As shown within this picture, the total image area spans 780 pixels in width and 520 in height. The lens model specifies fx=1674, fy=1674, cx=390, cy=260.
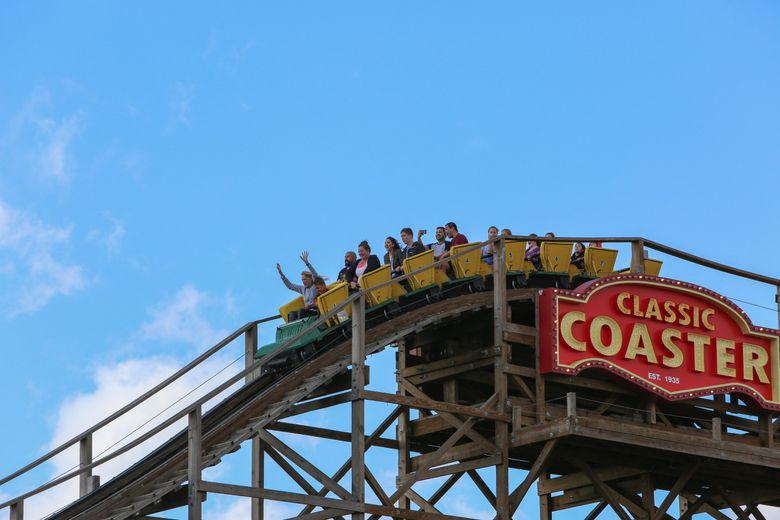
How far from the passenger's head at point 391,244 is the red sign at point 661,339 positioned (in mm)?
2983

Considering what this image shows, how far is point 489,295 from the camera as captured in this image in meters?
30.9

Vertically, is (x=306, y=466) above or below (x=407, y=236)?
below

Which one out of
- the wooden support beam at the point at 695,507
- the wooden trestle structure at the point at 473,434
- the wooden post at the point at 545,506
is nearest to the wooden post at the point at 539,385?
the wooden trestle structure at the point at 473,434

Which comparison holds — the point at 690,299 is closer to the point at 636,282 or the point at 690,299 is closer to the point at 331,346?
the point at 636,282

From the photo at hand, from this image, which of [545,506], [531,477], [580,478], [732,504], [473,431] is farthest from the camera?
[545,506]

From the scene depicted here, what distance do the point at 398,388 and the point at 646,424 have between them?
477 centimetres

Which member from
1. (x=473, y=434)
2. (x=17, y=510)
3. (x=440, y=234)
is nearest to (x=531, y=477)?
(x=473, y=434)

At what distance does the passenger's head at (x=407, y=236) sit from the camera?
104 ft

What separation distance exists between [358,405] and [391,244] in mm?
4514

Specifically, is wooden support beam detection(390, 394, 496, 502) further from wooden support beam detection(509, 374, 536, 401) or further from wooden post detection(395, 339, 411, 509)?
wooden post detection(395, 339, 411, 509)

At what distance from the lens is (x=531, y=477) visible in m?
29.6

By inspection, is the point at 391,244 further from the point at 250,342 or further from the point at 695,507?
the point at 695,507

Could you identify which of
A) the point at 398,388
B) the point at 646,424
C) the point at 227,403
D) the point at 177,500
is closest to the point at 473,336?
the point at 398,388

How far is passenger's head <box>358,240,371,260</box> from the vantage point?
101 ft
